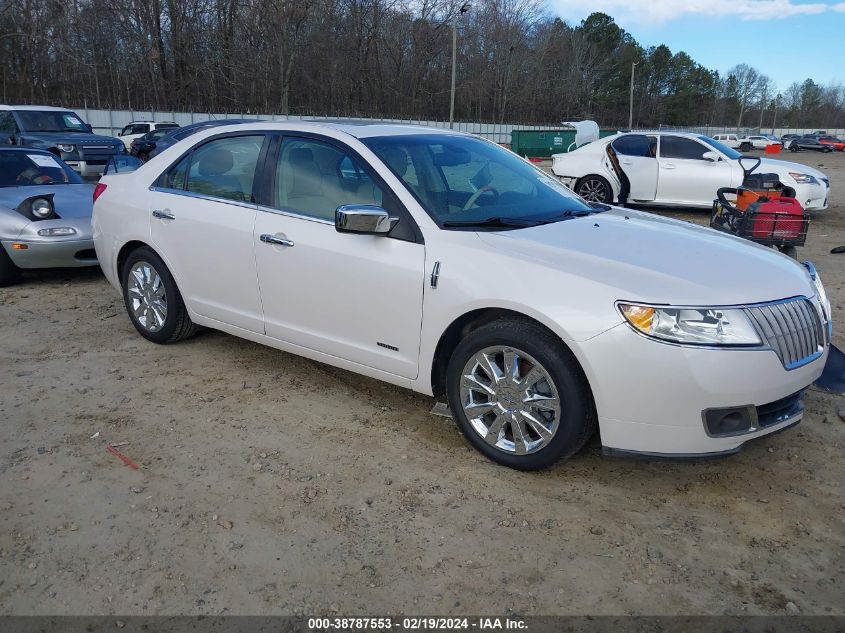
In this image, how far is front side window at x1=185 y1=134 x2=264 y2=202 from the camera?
443 centimetres

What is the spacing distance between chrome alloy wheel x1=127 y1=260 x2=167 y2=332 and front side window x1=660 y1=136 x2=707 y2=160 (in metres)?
10.1

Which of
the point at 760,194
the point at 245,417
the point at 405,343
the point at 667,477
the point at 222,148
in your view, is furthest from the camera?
the point at 760,194

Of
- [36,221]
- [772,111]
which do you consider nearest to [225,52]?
[36,221]

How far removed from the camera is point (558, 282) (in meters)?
3.14

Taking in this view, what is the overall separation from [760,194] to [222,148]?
4981mm

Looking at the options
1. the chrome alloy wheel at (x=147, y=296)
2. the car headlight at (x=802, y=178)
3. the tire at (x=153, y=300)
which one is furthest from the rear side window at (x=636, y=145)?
the chrome alloy wheel at (x=147, y=296)

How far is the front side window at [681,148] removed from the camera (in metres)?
12.2

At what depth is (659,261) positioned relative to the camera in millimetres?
3305

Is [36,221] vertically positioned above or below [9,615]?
above

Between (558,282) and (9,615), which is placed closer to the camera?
(9,615)

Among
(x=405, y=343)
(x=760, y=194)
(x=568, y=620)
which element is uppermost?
(x=760, y=194)

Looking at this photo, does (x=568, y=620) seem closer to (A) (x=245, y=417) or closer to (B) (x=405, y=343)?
(B) (x=405, y=343)

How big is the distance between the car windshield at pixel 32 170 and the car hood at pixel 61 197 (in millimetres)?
157

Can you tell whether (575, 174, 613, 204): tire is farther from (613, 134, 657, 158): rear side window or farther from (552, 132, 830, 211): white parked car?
(613, 134, 657, 158): rear side window
